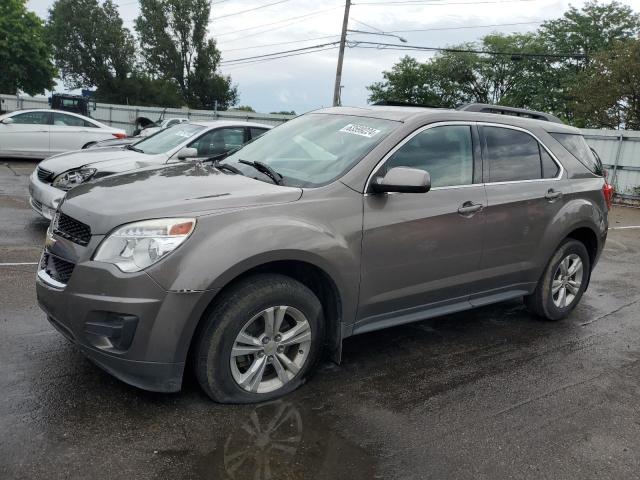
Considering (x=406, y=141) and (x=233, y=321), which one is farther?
(x=406, y=141)

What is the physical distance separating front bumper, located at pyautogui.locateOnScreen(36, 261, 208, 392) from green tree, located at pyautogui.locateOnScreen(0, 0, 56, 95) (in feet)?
145

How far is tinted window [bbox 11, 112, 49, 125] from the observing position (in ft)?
44.8

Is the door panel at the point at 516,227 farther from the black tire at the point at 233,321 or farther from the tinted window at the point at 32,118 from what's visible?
the tinted window at the point at 32,118

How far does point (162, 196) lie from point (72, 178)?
4280mm

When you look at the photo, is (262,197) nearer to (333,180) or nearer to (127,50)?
(333,180)

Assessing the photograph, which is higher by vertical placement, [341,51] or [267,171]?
[341,51]

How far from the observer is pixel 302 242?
3225 mm

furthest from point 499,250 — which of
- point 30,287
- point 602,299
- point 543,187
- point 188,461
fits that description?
point 30,287

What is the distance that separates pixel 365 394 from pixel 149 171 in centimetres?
209

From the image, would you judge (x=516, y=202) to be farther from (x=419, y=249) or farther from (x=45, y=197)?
(x=45, y=197)

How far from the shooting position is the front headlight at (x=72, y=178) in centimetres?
680

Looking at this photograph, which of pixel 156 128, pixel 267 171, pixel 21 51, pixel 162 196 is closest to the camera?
pixel 162 196

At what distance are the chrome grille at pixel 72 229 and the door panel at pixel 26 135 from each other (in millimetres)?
11864

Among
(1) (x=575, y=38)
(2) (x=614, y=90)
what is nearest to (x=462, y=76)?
(1) (x=575, y=38)
